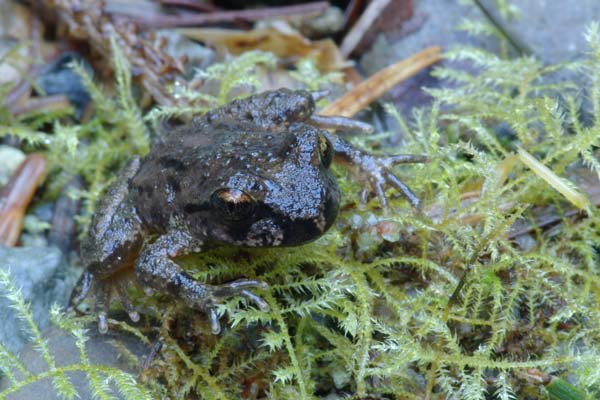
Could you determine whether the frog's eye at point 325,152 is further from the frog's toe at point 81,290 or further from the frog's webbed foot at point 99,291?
the frog's toe at point 81,290

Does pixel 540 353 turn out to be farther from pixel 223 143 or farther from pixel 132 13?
A: pixel 132 13

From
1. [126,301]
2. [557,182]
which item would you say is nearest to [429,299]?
[557,182]

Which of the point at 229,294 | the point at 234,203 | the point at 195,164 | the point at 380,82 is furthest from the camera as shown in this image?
the point at 380,82

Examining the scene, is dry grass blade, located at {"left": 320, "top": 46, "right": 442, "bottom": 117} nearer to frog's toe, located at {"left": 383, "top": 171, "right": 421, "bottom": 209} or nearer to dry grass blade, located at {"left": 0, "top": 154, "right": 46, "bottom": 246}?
frog's toe, located at {"left": 383, "top": 171, "right": 421, "bottom": 209}

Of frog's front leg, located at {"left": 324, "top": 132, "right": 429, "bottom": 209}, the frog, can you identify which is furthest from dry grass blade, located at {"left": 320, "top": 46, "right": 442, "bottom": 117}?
frog's front leg, located at {"left": 324, "top": 132, "right": 429, "bottom": 209}

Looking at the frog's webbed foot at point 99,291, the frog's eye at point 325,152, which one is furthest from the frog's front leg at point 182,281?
the frog's eye at point 325,152

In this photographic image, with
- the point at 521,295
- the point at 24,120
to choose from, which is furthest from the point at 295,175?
the point at 24,120

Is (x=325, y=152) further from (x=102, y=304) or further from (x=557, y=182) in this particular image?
(x=102, y=304)
